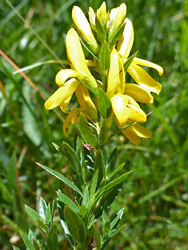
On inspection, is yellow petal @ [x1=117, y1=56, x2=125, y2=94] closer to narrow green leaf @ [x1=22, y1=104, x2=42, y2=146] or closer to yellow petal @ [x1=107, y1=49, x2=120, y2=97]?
yellow petal @ [x1=107, y1=49, x2=120, y2=97]

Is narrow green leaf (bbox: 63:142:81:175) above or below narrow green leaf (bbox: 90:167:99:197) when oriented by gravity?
above

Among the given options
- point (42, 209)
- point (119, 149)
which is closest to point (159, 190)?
point (119, 149)

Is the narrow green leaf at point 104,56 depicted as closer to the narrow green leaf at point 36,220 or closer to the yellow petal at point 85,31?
the yellow petal at point 85,31

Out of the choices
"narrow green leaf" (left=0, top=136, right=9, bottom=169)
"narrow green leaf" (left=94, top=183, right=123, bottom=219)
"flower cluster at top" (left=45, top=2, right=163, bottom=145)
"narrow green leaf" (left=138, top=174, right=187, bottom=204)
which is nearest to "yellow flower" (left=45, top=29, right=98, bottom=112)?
"flower cluster at top" (left=45, top=2, right=163, bottom=145)

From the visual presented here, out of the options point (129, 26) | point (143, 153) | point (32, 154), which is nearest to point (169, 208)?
point (143, 153)

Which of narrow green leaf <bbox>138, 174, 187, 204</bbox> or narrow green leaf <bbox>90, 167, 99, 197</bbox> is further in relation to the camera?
narrow green leaf <bbox>138, 174, 187, 204</bbox>

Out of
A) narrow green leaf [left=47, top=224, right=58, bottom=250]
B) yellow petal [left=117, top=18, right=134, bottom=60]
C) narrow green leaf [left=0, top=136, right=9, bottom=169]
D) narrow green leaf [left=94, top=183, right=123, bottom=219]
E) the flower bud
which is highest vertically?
the flower bud

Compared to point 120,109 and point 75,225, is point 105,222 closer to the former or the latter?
point 75,225

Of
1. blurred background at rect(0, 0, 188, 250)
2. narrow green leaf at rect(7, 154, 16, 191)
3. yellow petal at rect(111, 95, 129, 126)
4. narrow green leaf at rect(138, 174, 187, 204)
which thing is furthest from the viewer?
narrow green leaf at rect(138, 174, 187, 204)
